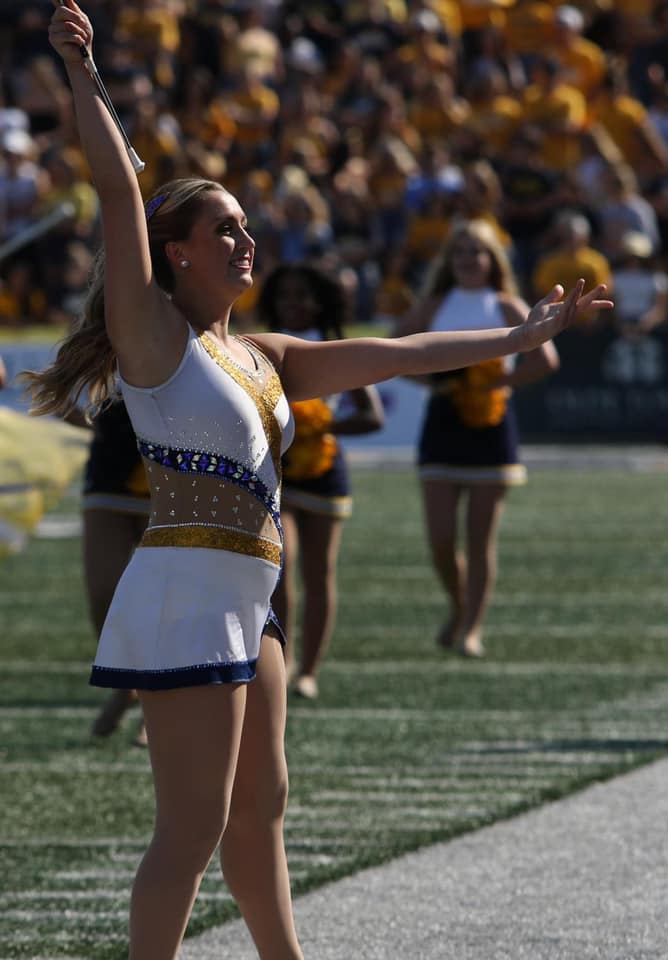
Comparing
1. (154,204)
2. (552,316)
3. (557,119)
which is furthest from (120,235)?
(557,119)

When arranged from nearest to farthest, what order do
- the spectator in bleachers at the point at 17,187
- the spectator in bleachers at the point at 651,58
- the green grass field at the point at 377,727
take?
the green grass field at the point at 377,727 → the spectator in bleachers at the point at 17,187 → the spectator in bleachers at the point at 651,58

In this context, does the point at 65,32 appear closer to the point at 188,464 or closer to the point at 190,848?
the point at 188,464

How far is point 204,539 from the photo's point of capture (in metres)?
3.42

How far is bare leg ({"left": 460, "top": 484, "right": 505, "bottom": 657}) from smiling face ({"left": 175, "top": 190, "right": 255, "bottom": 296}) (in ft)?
19.4

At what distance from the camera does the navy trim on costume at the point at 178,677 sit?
3336 mm

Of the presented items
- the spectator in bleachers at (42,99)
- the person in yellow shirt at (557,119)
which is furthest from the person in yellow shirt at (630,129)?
the spectator in bleachers at (42,99)

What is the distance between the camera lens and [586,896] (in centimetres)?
477

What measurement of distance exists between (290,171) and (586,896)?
1605 centimetres

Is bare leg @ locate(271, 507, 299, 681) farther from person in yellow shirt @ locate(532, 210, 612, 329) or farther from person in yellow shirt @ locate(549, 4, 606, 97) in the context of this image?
person in yellow shirt @ locate(549, 4, 606, 97)

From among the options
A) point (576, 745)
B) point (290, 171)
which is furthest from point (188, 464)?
point (290, 171)

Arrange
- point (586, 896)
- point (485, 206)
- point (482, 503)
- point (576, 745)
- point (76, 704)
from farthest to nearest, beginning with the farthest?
1. point (485, 206)
2. point (482, 503)
3. point (76, 704)
4. point (576, 745)
5. point (586, 896)

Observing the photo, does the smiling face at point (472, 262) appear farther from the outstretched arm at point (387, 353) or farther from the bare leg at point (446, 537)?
the outstretched arm at point (387, 353)

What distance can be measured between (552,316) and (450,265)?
5.87 meters

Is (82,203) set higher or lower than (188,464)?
lower
